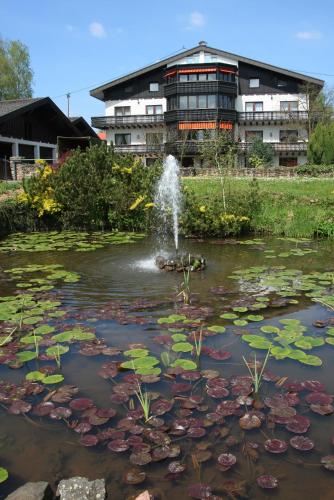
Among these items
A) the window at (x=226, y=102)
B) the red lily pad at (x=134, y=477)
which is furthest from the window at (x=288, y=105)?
the red lily pad at (x=134, y=477)

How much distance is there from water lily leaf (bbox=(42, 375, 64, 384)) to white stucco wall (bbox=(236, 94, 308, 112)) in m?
41.0

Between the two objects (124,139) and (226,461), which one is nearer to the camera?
(226,461)

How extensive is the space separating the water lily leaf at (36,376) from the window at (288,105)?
40931mm

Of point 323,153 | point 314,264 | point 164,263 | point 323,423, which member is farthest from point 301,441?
point 323,153

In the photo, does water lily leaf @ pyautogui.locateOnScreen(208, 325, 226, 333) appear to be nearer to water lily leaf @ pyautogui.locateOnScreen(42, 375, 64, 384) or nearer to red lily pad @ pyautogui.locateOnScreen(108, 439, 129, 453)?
water lily leaf @ pyautogui.locateOnScreen(42, 375, 64, 384)

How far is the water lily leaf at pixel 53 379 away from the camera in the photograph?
3.90m

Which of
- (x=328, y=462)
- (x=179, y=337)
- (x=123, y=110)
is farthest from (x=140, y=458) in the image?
(x=123, y=110)

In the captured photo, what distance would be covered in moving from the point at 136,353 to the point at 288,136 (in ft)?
131

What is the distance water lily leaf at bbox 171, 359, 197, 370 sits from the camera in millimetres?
4156

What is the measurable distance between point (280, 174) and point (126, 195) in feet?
51.0

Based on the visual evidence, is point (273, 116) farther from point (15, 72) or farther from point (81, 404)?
point (81, 404)

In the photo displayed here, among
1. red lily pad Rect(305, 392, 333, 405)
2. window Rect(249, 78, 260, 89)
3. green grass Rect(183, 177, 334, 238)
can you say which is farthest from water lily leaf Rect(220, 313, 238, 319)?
window Rect(249, 78, 260, 89)

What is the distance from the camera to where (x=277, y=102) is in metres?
41.4

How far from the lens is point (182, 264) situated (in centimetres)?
824
